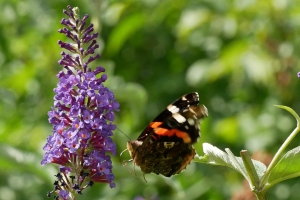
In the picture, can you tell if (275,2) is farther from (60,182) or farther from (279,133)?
(60,182)

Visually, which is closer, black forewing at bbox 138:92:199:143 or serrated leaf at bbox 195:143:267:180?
serrated leaf at bbox 195:143:267:180

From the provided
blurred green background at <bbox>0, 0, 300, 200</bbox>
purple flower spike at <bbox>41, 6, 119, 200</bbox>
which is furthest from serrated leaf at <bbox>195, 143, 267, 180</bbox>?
blurred green background at <bbox>0, 0, 300, 200</bbox>

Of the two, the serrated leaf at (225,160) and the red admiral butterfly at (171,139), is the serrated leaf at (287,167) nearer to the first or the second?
the serrated leaf at (225,160)

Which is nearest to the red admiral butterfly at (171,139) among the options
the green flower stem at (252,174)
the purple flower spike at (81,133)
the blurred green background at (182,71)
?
the purple flower spike at (81,133)

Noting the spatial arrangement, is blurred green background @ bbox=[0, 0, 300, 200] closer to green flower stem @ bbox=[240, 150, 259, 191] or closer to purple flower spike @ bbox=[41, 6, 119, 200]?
purple flower spike @ bbox=[41, 6, 119, 200]

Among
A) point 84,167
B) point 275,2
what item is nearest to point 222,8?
point 275,2
